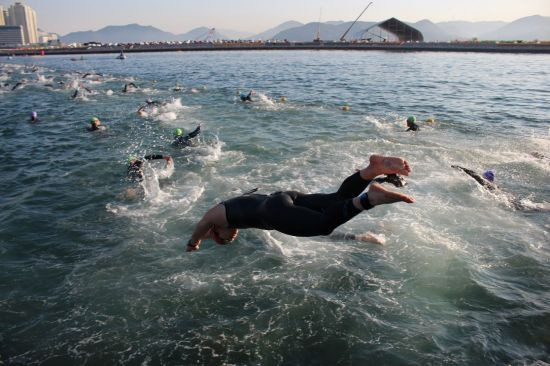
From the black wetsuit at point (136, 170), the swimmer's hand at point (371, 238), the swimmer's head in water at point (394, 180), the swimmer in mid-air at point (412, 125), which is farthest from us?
the swimmer in mid-air at point (412, 125)

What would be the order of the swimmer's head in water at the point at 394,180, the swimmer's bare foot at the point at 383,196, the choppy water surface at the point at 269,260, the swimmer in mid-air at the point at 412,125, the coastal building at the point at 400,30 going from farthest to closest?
the coastal building at the point at 400,30
the swimmer in mid-air at the point at 412,125
the choppy water surface at the point at 269,260
the swimmer's head in water at the point at 394,180
the swimmer's bare foot at the point at 383,196

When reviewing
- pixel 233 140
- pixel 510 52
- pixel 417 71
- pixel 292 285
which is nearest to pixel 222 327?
pixel 292 285

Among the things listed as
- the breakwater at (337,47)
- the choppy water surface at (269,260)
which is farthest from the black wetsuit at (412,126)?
the breakwater at (337,47)

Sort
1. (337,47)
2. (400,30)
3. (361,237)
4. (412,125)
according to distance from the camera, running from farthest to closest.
→ (400,30) → (337,47) → (412,125) → (361,237)

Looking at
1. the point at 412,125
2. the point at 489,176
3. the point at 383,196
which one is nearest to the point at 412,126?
the point at 412,125

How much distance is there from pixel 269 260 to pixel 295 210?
3115 millimetres

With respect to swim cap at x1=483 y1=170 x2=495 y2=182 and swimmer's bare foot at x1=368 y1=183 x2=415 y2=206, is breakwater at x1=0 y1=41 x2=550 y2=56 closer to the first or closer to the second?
swim cap at x1=483 y1=170 x2=495 y2=182

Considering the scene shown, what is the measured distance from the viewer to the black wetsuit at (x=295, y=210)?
5.09 meters

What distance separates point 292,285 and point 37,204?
8439mm

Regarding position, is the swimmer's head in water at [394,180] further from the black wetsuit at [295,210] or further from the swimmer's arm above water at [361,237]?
the swimmer's arm above water at [361,237]

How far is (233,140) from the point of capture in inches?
688

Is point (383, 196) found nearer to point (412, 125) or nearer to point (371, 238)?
point (371, 238)

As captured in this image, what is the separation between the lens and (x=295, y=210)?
17.7 ft

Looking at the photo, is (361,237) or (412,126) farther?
(412,126)
